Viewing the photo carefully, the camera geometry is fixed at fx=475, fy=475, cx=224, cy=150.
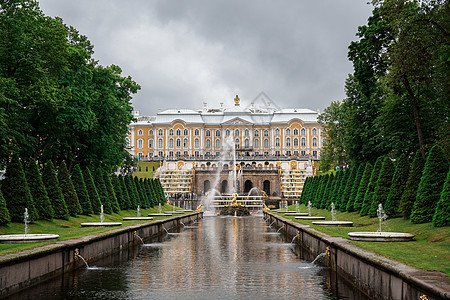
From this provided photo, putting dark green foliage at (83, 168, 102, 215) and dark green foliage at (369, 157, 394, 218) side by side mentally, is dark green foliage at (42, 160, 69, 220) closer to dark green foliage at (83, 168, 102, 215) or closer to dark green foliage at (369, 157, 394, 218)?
dark green foliage at (83, 168, 102, 215)

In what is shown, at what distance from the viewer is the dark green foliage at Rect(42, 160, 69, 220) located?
17.7 metres

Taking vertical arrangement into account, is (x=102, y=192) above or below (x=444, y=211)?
above

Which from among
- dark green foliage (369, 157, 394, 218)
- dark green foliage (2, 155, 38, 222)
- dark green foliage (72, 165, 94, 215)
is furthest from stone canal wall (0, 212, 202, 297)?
dark green foliage (369, 157, 394, 218)

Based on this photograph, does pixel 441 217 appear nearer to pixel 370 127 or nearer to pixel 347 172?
pixel 347 172

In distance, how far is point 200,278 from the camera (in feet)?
29.3

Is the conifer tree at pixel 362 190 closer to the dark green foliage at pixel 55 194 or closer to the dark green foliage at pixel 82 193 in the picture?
the dark green foliage at pixel 82 193

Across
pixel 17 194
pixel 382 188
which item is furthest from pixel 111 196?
pixel 382 188

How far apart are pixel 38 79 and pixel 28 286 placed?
1541 cm

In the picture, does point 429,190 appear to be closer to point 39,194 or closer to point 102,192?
point 39,194

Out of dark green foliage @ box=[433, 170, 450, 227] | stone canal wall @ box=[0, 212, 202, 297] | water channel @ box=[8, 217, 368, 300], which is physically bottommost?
water channel @ box=[8, 217, 368, 300]

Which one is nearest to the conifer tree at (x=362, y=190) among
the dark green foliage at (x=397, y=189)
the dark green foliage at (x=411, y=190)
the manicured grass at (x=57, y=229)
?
the dark green foliage at (x=397, y=189)

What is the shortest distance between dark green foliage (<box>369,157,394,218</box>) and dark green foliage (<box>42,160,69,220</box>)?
11.6 meters

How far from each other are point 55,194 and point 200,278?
10.8 metres

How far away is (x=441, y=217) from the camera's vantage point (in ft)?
37.9
